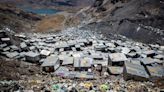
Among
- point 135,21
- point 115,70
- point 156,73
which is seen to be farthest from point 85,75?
point 135,21

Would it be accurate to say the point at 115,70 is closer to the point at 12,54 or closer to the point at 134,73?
the point at 134,73

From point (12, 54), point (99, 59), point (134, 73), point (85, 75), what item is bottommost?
point (99, 59)

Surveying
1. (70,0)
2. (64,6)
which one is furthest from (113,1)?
(70,0)

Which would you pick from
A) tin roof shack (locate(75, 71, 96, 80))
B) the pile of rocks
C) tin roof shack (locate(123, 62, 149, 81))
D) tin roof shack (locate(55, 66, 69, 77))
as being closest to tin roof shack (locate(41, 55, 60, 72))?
the pile of rocks

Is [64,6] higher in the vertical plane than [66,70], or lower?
lower

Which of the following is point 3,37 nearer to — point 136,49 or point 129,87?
point 136,49

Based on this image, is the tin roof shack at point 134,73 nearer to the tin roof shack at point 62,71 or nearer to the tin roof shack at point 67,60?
the tin roof shack at point 62,71

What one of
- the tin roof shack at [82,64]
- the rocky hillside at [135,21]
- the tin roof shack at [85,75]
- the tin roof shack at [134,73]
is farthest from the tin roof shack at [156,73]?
the rocky hillside at [135,21]
